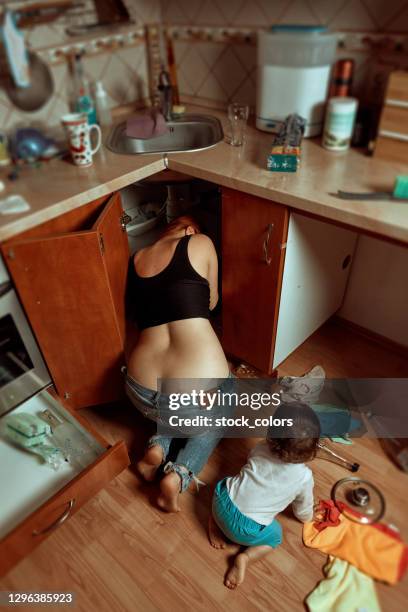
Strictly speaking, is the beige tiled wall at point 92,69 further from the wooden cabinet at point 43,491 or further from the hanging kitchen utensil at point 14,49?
the wooden cabinet at point 43,491

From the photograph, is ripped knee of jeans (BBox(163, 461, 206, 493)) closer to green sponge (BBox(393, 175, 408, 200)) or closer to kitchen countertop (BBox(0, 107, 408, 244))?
kitchen countertop (BBox(0, 107, 408, 244))

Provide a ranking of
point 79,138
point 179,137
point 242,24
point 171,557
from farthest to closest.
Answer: point 179,137, point 242,24, point 79,138, point 171,557

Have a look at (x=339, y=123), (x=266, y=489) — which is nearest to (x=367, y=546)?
(x=266, y=489)

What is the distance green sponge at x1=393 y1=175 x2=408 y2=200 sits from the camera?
101 cm

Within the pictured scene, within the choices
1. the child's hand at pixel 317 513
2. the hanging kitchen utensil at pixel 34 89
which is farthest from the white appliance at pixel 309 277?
the hanging kitchen utensil at pixel 34 89

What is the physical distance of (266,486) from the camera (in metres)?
1.05

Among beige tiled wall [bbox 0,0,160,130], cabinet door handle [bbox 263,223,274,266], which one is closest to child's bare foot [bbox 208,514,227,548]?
cabinet door handle [bbox 263,223,274,266]

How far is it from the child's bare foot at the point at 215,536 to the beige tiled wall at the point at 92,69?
1389mm

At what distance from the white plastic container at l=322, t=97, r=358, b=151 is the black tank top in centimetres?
54

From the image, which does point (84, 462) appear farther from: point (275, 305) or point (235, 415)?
point (275, 305)

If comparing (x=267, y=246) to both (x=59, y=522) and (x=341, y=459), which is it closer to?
(x=341, y=459)

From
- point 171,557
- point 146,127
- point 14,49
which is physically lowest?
point 171,557

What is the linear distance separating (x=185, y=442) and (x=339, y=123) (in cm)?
107

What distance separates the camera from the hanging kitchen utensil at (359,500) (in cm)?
113
